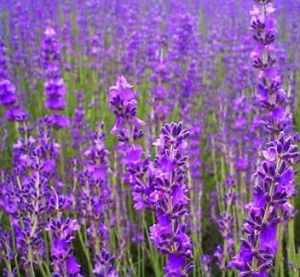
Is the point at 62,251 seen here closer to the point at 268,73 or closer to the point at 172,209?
the point at 172,209

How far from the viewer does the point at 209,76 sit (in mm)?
5285

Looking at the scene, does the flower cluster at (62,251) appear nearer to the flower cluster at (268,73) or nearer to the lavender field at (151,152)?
the lavender field at (151,152)

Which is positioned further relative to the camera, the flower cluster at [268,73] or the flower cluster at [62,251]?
the flower cluster at [268,73]

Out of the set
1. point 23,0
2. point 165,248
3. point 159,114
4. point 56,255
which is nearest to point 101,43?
point 23,0

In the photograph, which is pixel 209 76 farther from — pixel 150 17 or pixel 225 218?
pixel 225 218

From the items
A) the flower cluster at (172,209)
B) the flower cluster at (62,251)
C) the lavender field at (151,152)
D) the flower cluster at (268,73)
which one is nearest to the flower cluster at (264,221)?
the lavender field at (151,152)

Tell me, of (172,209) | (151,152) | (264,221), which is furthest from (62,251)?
(151,152)

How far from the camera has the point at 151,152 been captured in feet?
13.0

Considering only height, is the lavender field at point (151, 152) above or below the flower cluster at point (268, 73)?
below

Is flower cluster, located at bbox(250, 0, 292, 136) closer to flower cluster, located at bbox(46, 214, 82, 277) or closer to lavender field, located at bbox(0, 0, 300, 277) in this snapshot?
lavender field, located at bbox(0, 0, 300, 277)

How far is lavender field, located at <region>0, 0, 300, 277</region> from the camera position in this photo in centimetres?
124

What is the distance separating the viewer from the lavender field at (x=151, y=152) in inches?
48.8

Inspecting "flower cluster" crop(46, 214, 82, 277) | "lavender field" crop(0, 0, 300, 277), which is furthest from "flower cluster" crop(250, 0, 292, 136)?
"flower cluster" crop(46, 214, 82, 277)

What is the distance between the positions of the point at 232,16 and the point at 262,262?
5757 millimetres
